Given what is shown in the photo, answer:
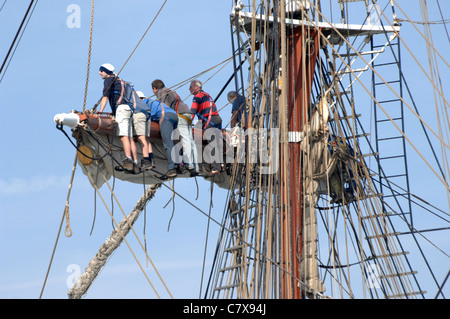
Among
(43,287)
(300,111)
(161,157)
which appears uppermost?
(300,111)

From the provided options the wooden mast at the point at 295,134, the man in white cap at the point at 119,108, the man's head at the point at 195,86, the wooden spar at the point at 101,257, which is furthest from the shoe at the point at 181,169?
the wooden spar at the point at 101,257

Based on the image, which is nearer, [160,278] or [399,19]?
[160,278]

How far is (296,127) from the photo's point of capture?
1508cm

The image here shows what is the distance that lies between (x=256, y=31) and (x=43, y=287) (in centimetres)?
589

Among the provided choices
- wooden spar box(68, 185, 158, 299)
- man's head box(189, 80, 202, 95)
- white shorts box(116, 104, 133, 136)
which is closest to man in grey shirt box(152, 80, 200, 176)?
man's head box(189, 80, 202, 95)

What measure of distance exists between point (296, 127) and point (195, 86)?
72.7 inches

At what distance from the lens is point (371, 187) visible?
610 inches

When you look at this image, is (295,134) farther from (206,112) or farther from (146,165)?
(146,165)

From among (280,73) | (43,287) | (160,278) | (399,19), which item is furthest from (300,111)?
(43,287)

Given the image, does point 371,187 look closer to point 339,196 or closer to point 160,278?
point 339,196

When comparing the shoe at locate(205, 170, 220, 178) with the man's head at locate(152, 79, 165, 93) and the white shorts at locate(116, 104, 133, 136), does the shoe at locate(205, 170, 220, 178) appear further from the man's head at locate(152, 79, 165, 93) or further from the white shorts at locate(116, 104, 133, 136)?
the white shorts at locate(116, 104, 133, 136)

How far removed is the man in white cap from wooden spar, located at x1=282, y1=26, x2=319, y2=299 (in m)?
2.39

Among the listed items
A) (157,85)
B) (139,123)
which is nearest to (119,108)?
(139,123)

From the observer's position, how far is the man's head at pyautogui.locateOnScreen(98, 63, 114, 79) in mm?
13531
